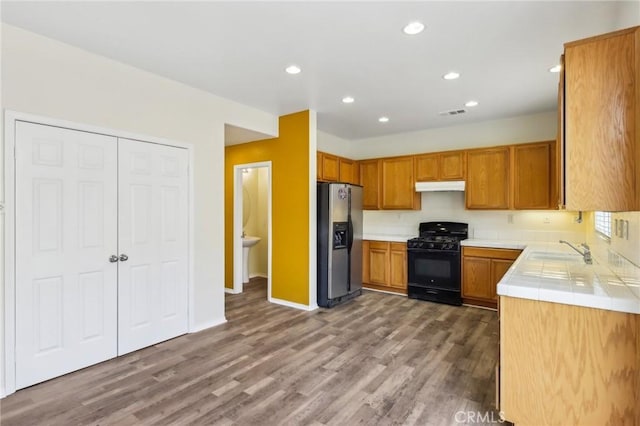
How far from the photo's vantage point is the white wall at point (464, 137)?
15.3ft

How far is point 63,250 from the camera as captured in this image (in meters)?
2.73

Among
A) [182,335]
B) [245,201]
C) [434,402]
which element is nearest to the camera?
[434,402]

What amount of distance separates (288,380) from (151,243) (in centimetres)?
192

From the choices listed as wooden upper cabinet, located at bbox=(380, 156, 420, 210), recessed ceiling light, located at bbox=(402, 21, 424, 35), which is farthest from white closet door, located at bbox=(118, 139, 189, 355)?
wooden upper cabinet, located at bbox=(380, 156, 420, 210)

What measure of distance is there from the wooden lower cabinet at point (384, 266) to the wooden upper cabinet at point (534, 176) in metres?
1.78

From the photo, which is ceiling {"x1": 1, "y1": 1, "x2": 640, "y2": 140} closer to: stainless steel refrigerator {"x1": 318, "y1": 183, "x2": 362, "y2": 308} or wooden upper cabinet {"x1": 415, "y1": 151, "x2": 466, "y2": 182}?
wooden upper cabinet {"x1": 415, "y1": 151, "x2": 466, "y2": 182}

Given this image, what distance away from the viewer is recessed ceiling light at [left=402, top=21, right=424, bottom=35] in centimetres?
239

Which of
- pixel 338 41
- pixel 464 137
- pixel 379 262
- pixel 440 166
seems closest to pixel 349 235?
pixel 379 262

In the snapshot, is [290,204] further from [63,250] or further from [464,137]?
[464,137]

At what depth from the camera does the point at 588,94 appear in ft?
5.79

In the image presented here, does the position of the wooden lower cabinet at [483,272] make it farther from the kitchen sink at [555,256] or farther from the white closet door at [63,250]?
the white closet door at [63,250]

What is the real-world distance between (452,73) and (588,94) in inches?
65.4

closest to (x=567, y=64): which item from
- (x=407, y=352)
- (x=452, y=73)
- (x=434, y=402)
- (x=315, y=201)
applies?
(x=452, y=73)

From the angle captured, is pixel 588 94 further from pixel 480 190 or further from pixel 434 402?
pixel 480 190
